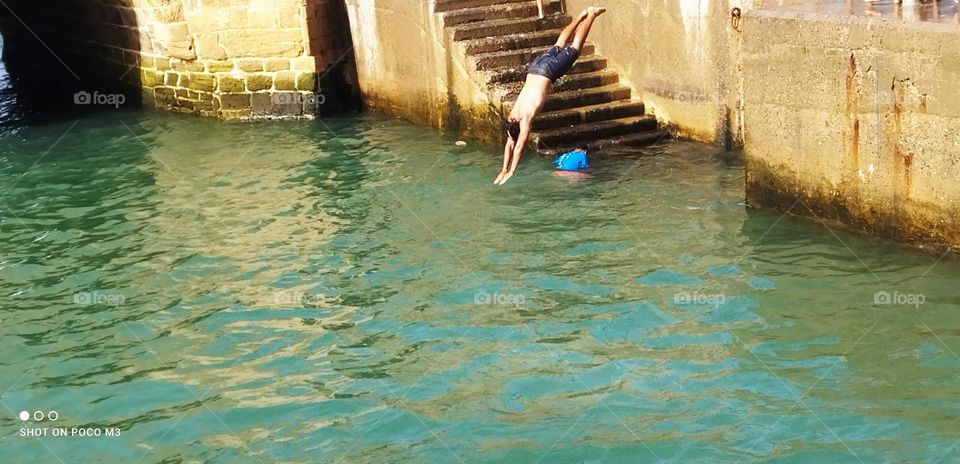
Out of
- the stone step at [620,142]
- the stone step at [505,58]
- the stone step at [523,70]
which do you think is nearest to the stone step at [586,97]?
the stone step at [523,70]

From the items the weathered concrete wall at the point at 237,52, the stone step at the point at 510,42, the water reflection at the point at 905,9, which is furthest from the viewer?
the weathered concrete wall at the point at 237,52

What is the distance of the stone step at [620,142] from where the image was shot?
15.7 meters

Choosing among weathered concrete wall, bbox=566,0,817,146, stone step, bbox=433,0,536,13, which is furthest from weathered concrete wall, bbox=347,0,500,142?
weathered concrete wall, bbox=566,0,817,146

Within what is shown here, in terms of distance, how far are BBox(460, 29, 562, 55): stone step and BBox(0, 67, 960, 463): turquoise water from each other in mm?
1489

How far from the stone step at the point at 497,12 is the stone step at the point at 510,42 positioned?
325 mm

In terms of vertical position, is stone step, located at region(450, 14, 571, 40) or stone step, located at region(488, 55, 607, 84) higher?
stone step, located at region(450, 14, 571, 40)

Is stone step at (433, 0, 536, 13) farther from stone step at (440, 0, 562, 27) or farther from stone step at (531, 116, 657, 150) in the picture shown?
stone step at (531, 116, 657, 150)

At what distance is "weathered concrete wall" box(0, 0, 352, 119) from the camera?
60.8ft

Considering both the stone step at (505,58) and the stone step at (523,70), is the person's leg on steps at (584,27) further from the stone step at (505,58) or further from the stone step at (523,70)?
the stone step at (505,58)

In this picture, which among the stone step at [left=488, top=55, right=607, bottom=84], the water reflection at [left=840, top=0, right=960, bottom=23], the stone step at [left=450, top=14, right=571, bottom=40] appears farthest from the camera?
the stone step at [left=450, top=14, right=571, bottom=40]

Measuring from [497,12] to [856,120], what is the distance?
6.75 metres

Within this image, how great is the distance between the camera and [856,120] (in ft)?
37.6

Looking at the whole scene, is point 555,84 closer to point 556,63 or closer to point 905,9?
point 556,63

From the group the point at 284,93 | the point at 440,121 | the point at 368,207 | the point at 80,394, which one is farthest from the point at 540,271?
the point at 284,93
